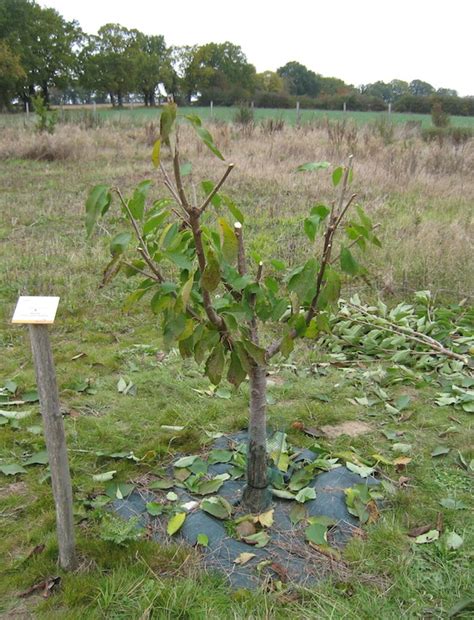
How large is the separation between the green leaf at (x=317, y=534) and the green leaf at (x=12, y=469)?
1393mm

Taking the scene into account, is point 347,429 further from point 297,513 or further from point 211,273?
point 211,273

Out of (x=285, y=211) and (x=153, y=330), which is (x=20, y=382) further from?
(x=285, y=211)

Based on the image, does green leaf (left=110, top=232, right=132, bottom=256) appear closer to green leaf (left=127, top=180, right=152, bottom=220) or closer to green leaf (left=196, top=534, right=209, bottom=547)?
green leaf (left=127, top=180, right=152, bottom=220)

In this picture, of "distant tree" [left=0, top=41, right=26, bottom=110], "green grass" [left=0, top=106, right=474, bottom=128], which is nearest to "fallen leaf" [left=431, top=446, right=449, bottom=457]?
"green grass" [left=0, top=106, right=474, bottom=128]

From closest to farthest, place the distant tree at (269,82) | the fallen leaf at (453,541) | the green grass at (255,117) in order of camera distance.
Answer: the fallen leaf at (453,541), the green grass at (255,117), the distant tree at (269,82)

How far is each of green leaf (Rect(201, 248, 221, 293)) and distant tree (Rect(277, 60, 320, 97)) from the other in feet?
227

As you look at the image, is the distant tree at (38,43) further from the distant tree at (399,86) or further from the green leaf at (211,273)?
the green leaf at (211,273)

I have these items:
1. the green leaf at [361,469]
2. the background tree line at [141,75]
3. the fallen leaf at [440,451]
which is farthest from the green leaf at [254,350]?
the background tree line at [141,75]

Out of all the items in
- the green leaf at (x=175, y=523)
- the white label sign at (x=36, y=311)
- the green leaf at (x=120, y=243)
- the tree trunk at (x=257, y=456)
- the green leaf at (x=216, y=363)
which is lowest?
the green leaf at (x=175, y=523)

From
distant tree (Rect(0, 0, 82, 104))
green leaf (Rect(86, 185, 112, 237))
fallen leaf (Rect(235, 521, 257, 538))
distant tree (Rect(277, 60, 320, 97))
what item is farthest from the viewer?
distant tree (Rect(277, 60, 320, 97))

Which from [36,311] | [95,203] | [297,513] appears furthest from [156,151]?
[297,513]

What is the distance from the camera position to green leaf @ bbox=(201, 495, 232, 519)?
2.36 metres

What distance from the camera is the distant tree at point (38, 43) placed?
139 ft

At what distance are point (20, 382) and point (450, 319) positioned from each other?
322cm
